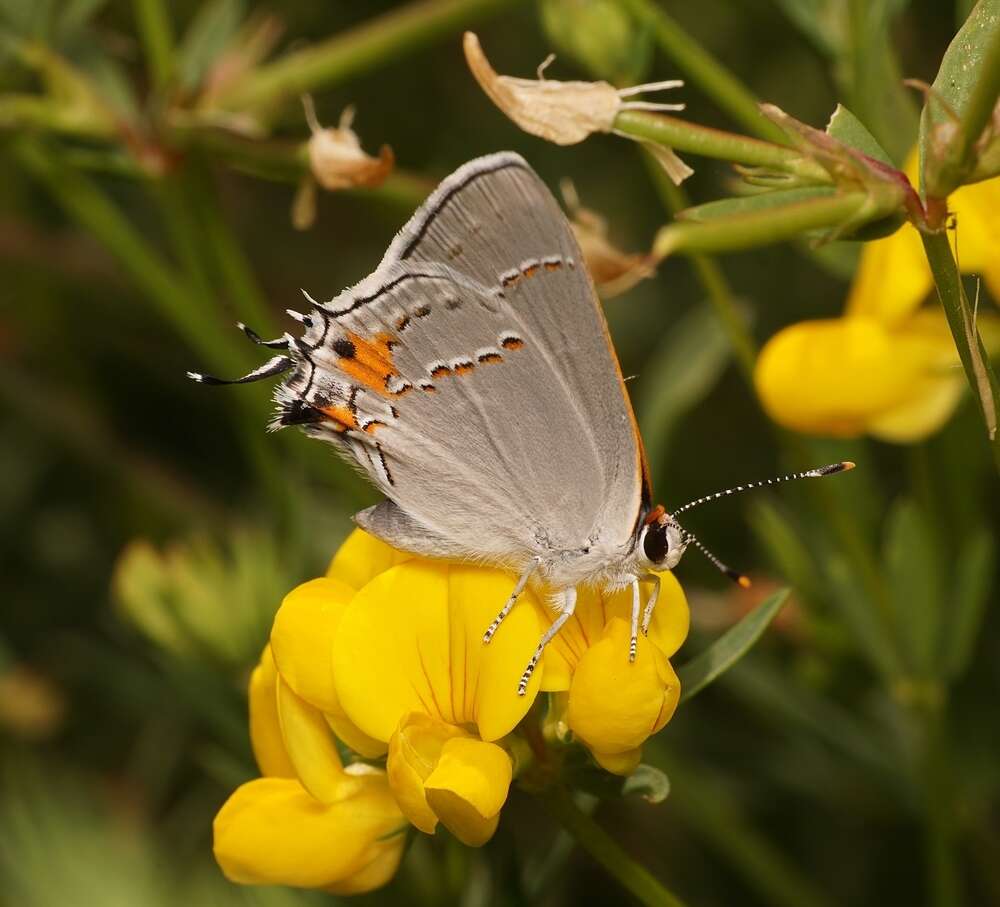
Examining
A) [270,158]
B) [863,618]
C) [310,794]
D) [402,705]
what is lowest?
[863,618]

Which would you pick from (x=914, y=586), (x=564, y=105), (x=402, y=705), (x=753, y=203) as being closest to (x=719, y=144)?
(x=753, y=203)

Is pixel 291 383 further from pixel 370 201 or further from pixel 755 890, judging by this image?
pixel 755 890

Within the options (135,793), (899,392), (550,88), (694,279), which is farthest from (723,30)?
(135,793)

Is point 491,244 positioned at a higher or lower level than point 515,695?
higher

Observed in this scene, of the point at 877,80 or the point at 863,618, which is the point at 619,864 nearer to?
the point at 863,618

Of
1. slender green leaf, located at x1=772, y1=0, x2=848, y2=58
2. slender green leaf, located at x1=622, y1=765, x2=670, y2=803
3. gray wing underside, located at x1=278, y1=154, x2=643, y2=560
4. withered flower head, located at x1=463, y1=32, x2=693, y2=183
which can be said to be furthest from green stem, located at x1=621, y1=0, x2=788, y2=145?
slender green leaf, located at x1=622, y1=765, x2=670, y2=803

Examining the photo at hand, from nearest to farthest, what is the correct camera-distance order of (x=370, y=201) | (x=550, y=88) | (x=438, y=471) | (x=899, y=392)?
(x=550, y=88), (x=438, y=471), (x=899, y=392), (x=370, y=201)

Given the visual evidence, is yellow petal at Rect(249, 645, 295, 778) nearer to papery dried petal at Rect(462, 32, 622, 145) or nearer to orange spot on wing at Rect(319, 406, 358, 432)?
orange spot on wing at Rect(319, 406, 358, 432)
